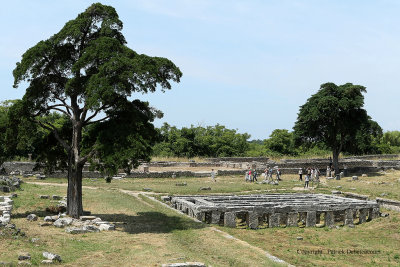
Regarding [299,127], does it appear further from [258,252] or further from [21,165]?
[258,252]

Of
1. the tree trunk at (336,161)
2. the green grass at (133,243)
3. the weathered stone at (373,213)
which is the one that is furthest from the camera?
the tree trunk at (336,161)

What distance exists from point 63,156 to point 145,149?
5216 millimetres

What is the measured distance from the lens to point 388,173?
145 feet

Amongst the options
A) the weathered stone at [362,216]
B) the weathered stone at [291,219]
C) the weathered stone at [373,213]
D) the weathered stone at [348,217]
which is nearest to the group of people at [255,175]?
the weathered stone at [373,213]

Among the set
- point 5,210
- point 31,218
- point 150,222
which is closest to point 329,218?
point 150,222

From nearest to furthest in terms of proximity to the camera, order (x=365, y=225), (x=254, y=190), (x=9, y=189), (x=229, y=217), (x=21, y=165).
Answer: (x=229, y=217) → (x=365, y=225) → (x=9, y=189) → (x=254, y=190) → (x=21, y=165)

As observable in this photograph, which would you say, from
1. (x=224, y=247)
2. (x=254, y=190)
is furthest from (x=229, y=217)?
(x=254, y=190)

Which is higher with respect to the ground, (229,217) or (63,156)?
(63,156)

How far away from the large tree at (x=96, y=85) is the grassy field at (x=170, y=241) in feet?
9.61

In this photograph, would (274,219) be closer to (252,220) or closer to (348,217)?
(252,220)

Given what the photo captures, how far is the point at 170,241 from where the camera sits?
15633mm

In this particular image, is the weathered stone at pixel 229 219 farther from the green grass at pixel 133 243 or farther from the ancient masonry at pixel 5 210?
the ancient masonry at pixel 5 210

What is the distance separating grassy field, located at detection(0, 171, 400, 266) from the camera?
43.8ft

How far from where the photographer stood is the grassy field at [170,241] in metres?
13.3
